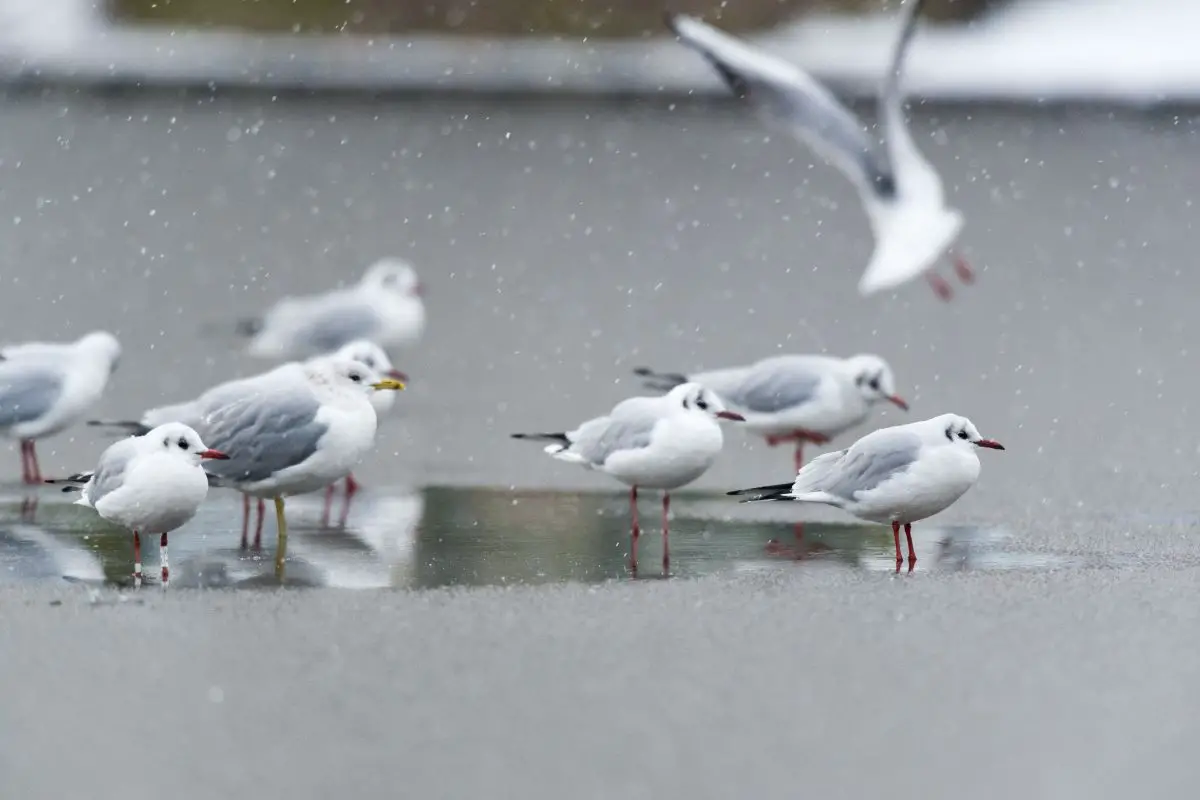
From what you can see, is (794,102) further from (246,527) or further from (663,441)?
(246,527)

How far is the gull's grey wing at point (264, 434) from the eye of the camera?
8359 mm

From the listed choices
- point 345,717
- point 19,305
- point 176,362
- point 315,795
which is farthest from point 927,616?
point 19,305

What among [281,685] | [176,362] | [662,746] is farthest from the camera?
[176,362]

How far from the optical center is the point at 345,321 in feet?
43.2

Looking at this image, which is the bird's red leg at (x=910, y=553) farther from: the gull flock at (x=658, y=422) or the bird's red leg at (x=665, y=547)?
the bird's red leg at (x=665, y=547)

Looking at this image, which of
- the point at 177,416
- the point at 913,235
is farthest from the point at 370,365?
the point at 913,235

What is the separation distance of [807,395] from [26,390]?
3.77m

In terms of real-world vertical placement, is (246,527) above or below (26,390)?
below

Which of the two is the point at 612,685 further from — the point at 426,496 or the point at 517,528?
the point at 426,496

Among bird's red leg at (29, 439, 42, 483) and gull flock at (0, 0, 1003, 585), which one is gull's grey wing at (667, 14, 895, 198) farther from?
bird's red leg at (29, 439, 42, 483)

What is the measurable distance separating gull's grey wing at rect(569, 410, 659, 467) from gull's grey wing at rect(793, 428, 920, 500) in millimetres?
706

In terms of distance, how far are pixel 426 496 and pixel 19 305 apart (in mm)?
8151

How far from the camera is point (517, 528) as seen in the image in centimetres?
909

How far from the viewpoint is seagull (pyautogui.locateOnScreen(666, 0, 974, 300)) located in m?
10.7
